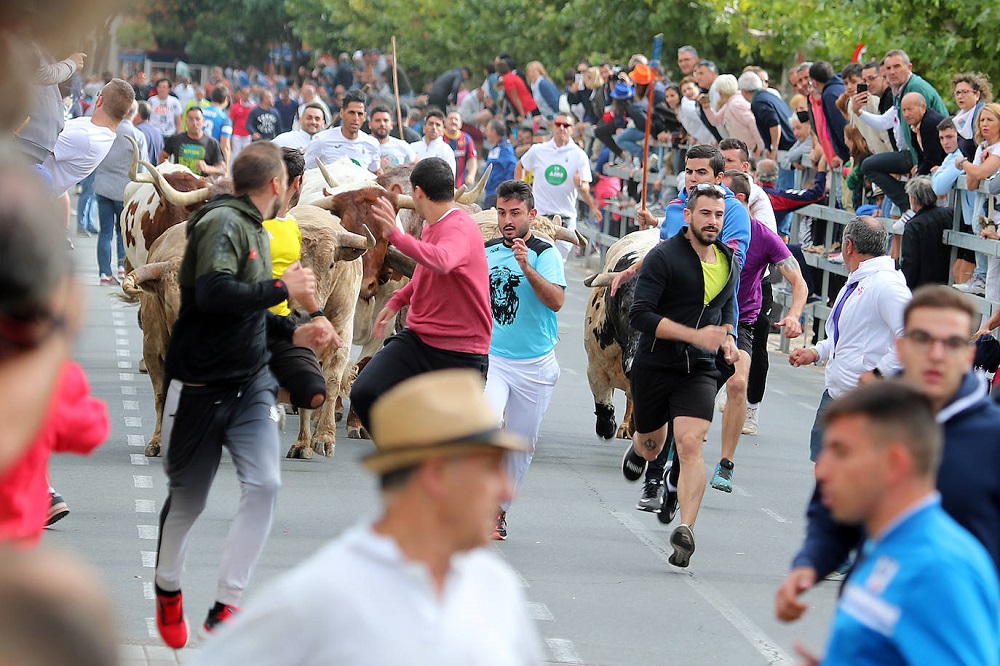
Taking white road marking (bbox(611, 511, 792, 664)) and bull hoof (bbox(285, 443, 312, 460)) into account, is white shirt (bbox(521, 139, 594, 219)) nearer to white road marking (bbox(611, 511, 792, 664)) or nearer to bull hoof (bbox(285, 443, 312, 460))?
bull hoof (bbox(285, 443, 312, 460))

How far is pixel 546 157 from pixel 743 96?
251 cm

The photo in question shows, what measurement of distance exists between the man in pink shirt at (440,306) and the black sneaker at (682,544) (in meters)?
1.35

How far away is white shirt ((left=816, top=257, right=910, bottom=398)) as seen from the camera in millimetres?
8680

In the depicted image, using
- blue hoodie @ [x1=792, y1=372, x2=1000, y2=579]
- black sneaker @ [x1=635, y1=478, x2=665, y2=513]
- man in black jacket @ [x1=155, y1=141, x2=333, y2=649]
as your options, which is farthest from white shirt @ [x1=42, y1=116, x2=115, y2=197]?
blue hoodie @ [x1=792, y1=372, x2=1000, y2=579]

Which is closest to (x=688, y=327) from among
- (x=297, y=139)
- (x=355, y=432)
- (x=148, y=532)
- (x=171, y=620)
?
(x=148, y=532)

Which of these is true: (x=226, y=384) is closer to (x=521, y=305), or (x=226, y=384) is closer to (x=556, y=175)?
(x=521, y=305)

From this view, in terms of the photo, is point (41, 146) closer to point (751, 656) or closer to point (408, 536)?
point (751, 656)

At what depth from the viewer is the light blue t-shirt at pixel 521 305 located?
31.0ft

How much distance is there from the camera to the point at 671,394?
8.98 m

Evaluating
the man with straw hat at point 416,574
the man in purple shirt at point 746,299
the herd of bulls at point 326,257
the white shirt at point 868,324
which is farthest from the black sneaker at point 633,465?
the man with straw hat at point 416,574

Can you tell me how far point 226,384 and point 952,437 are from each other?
10.6 ft

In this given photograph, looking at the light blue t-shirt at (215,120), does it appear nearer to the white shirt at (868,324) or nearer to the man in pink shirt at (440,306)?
the man in pink shirt at (440,306)

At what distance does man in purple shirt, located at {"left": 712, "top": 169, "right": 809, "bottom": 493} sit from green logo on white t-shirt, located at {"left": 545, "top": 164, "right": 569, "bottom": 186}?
746cm

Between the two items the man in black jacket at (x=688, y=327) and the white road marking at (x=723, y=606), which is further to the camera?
the man in black jacket at (x=688, y=327)
